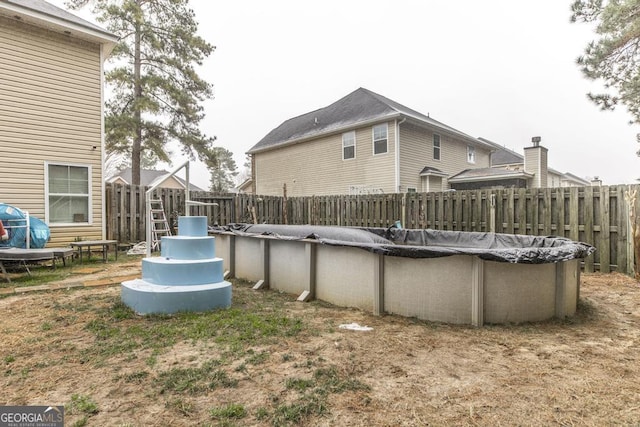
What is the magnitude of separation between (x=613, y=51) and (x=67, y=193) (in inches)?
591

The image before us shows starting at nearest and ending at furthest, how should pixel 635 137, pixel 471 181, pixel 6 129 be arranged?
pixel 6 129 → pixel 635 137 → pixel 471 181

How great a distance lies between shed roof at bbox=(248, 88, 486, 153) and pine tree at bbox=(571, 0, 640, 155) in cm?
563

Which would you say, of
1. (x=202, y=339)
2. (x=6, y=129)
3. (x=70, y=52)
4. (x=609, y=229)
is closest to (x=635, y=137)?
(x=609, y=229)

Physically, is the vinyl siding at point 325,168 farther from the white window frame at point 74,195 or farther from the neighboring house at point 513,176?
the white window frame at point 74,195

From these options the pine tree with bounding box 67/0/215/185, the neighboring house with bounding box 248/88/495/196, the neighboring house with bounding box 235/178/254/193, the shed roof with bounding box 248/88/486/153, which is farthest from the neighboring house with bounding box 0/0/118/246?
the neighboring house with bounding box 235/178/254/193

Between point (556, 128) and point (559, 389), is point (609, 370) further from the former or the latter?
point (556, 128)

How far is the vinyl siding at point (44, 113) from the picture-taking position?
7199mm

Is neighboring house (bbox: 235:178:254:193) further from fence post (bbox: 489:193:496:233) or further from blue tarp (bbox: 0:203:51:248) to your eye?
fence post (bbox: 489:193:496:233)

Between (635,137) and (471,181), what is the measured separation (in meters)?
6.11

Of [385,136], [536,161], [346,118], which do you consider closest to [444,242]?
[385,136]

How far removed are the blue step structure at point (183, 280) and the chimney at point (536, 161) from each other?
17.5 metres

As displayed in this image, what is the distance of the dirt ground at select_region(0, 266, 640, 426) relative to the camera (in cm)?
177

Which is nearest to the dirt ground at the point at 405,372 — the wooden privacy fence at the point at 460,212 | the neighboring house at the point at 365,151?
the wooden privacy fence at the point at 460,212

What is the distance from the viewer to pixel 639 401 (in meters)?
Answer: 1.89
